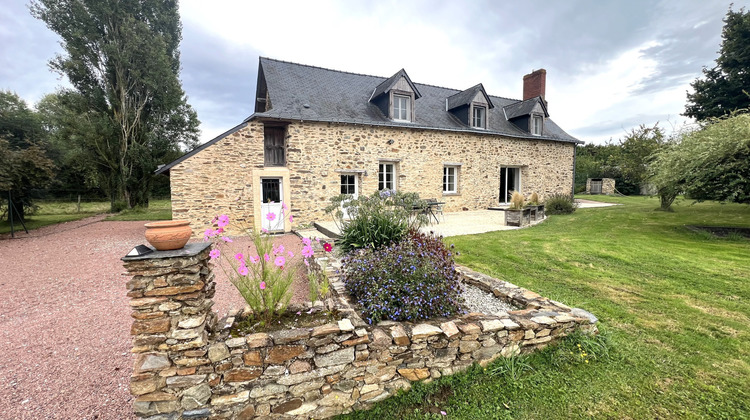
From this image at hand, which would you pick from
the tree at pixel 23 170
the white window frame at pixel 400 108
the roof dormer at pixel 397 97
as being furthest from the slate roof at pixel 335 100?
the tree at pixel 23 170

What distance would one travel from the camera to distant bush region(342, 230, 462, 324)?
2.67 metres

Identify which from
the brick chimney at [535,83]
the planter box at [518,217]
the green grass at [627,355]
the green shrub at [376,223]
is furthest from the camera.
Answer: the brick chimney at [535,83]

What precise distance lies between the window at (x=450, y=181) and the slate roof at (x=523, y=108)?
5.49 metres

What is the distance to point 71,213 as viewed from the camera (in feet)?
53.9

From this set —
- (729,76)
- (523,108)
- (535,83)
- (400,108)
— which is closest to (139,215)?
(400,108)

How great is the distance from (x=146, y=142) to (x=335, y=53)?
41.2 ft

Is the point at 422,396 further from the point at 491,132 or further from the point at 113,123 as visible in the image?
the point at 113,123

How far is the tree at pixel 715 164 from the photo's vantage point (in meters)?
6.82

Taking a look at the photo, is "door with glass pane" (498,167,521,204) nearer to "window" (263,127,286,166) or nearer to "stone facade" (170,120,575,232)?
"stone facade" (170,120,575,232)

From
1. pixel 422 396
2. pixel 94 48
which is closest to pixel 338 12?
pixel 422 396

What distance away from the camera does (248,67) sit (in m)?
12.4

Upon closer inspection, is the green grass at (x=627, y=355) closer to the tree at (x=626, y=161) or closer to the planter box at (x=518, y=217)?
the planter box at (x=518, y=217)

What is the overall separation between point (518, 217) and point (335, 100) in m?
7.98

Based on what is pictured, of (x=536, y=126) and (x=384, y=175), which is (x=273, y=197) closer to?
(x=384, y=175)
